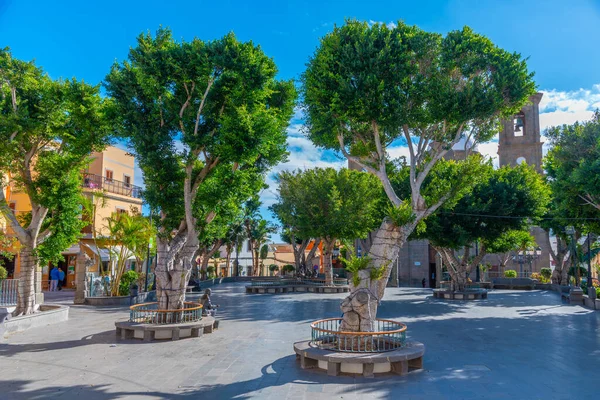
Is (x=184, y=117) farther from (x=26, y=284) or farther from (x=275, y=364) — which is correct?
(x=26, y=284)

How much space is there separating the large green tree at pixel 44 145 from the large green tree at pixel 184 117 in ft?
7.22

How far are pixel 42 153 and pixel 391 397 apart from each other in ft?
49.1

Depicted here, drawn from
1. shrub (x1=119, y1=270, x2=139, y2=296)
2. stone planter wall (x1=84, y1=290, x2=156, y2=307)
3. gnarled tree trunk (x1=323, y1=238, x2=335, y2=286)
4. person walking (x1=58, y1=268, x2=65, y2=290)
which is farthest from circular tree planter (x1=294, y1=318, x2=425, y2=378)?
person walking (x1=58, y1=268, x2=65, y2=290)

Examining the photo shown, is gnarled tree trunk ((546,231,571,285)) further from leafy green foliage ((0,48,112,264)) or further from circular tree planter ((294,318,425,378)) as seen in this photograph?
leafy green foliage ((0,48,112,264))

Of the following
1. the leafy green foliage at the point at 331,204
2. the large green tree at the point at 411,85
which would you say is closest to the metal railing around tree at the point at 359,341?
the large green tree at the point at 411,85

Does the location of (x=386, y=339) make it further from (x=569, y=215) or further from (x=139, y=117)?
(x=569, y=215)

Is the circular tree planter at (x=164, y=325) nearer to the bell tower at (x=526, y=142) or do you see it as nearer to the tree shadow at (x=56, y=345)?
the tree shadow at (x=56, y=345)

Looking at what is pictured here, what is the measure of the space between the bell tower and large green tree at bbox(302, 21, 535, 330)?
37412mm

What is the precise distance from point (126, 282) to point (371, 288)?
56.7 feet

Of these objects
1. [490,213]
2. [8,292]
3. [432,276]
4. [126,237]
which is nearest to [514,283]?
[490,213]

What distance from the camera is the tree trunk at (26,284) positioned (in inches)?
607

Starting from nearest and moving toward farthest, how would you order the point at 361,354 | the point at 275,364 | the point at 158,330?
the point at 361,354 < the point at 275,364 < the point at 158,330

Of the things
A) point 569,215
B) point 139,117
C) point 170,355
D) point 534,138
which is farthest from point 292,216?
point 534,138

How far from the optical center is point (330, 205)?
29453 millimetres
